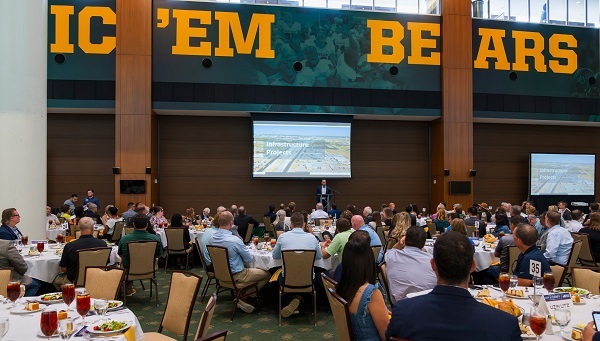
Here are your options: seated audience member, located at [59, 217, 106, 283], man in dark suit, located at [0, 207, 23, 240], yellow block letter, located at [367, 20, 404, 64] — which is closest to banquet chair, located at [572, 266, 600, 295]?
seated audience member, located at [59, 217, 106, 283]

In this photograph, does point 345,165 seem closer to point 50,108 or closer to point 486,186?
point 486,186

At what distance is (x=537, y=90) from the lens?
16.3 meters

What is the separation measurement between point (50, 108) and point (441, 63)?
41.6 ft

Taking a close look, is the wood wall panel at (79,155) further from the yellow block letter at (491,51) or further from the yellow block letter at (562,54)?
the yellow block letter at (562,54)

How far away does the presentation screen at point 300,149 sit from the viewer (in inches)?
594

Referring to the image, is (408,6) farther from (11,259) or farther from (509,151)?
(11,259)

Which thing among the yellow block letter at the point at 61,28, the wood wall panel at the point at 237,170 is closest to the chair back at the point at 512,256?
the wood wall panel at the point at 237,170

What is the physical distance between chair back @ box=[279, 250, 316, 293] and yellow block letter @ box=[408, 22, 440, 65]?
11618 millimetres

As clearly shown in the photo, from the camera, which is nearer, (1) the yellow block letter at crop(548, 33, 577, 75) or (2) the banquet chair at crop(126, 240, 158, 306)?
(2) the banquet chair at crop(126, 240, 158, 306)

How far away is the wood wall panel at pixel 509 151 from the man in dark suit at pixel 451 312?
51.8 ft

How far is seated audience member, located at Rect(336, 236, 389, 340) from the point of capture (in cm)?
282

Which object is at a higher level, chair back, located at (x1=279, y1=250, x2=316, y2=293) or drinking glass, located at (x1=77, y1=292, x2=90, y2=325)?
drinking glass, located at (x1=77, y1=292, x2=90, y2=325)

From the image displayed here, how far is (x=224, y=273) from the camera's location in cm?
582

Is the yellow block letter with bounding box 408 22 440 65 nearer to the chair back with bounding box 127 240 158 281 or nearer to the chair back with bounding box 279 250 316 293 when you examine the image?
the chair back with bounding box 279 250 316 293
